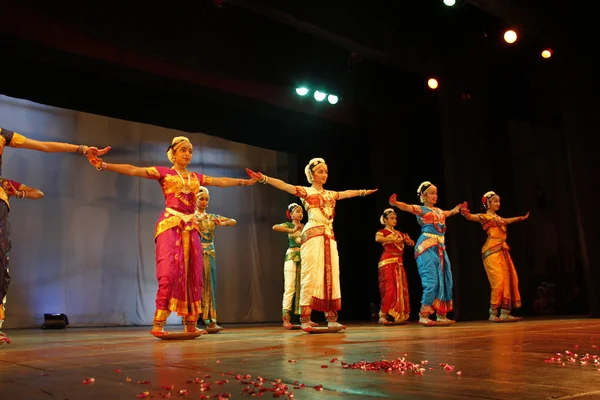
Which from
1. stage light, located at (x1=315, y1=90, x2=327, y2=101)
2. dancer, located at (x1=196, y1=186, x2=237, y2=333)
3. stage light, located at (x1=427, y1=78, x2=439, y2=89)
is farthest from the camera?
stage light, located at (x1=315, y1=90, x2=327, y2=101)

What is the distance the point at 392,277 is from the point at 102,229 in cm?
383

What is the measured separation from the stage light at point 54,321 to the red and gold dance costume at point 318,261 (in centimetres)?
333

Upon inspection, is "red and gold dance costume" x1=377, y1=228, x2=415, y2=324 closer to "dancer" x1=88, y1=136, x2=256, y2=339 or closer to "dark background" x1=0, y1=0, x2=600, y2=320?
"dark background" x1=0, y1=0, x2=600, y2=320

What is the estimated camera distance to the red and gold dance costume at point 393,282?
256 inches

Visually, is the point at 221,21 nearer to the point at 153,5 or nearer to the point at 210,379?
the point at 153,5

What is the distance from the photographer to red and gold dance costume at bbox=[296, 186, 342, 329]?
4.52 meters

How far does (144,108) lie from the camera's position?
293 inches

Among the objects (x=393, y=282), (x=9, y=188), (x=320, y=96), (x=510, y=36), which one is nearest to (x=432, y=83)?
(x=510, y=36)

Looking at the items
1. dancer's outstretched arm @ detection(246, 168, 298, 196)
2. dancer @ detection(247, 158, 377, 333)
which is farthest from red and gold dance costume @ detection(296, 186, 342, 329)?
dancer's outstretched arm @ detection(246, 168, 298, 196)

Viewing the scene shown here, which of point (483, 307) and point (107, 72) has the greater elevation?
point (107, 72)

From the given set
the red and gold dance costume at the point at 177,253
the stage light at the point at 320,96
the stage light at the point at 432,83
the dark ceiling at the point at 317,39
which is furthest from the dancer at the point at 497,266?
the red and gold dance costume at the point at 177,253

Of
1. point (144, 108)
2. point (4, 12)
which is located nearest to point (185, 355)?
point (4, 12)

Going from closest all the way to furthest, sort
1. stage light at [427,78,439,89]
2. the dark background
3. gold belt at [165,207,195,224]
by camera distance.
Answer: gold belt at [165,207,195,224] → the dark background → stage light at [427,78,439,89]

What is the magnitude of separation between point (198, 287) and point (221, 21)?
3481 millimetres
